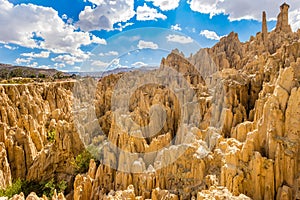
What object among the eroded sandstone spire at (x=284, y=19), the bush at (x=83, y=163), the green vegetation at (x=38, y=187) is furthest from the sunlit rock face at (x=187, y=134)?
the green vegetation at (x=38, y=187)

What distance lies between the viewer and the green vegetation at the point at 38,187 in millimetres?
17781

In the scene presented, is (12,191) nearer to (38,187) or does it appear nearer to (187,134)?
(38,187)

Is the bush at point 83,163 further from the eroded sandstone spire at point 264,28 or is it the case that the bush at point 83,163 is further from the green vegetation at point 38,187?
the eroded sandstone spire at point 264,28

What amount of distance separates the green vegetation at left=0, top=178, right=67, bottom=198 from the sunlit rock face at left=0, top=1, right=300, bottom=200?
2.98 ft

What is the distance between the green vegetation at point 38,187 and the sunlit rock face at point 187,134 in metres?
0.91

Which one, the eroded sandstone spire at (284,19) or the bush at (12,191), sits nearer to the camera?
the bush at (12,191)

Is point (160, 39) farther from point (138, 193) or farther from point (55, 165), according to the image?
point (55, 165)

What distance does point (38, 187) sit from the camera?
64.2 feet

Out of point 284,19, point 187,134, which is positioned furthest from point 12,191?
point 284,19

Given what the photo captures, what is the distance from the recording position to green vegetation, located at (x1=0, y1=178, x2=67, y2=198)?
17.8 meters

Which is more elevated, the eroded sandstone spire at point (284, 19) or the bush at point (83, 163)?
the eroded sandstone spire at point (284, 19)

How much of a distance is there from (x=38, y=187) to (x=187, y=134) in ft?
47.6

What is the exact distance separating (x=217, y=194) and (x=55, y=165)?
18.0 metres

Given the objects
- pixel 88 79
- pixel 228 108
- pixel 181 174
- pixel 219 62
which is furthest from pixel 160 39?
pixel 88 79
